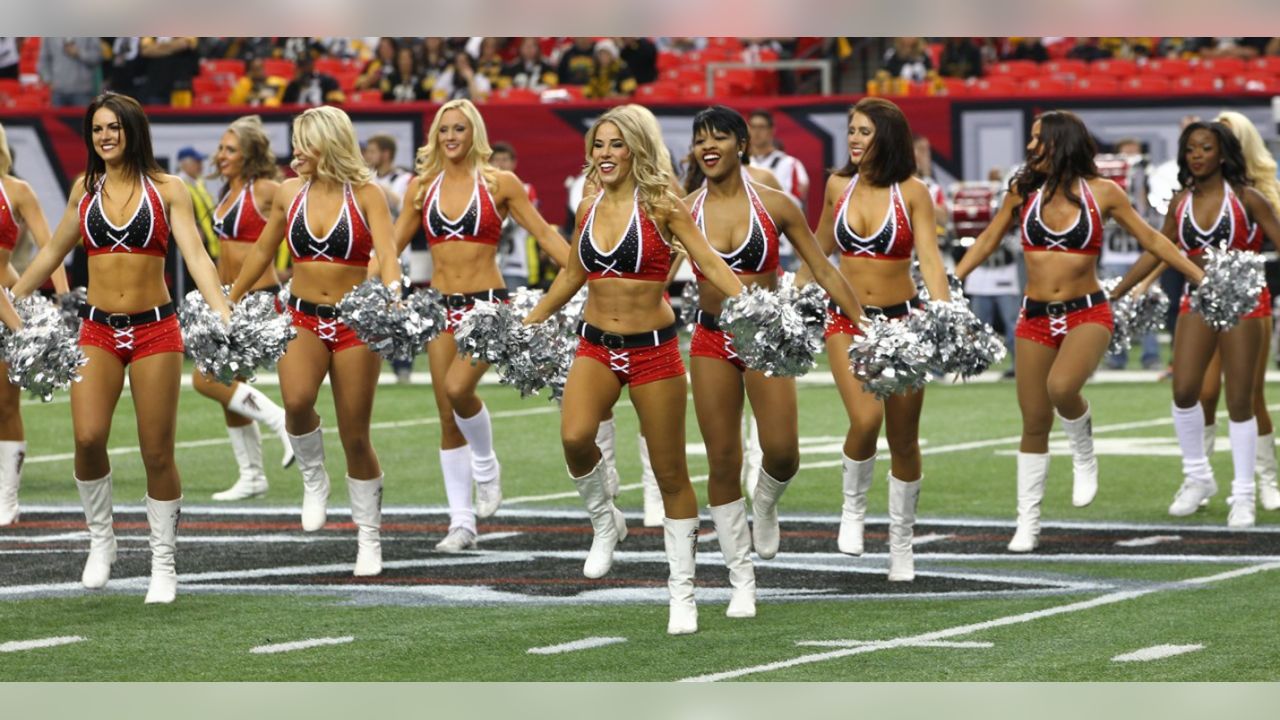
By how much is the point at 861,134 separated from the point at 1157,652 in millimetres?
2551

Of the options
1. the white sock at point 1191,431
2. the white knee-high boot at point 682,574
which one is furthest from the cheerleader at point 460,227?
the white sock at point 1191,431

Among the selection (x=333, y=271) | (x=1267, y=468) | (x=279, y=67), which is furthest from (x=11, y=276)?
(x=279, y=67)

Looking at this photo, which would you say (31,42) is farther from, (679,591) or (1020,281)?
(679,591)

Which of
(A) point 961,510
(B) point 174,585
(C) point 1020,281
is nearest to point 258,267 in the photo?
(B) point 174,585

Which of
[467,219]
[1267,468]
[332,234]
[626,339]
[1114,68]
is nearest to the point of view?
[626,339]

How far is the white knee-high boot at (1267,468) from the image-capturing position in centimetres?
1020

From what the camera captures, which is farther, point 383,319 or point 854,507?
point 854,507

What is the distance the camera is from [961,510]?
10.2 m

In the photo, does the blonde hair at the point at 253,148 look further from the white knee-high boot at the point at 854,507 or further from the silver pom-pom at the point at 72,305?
the white knee-high boot at the point at 854,507

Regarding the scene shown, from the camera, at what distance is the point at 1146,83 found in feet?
70.5

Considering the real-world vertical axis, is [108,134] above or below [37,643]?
above

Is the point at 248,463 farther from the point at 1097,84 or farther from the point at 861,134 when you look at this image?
the point at 1097,84

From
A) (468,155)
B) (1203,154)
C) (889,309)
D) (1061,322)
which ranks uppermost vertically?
(468,155)

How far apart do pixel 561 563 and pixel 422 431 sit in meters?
5.68
